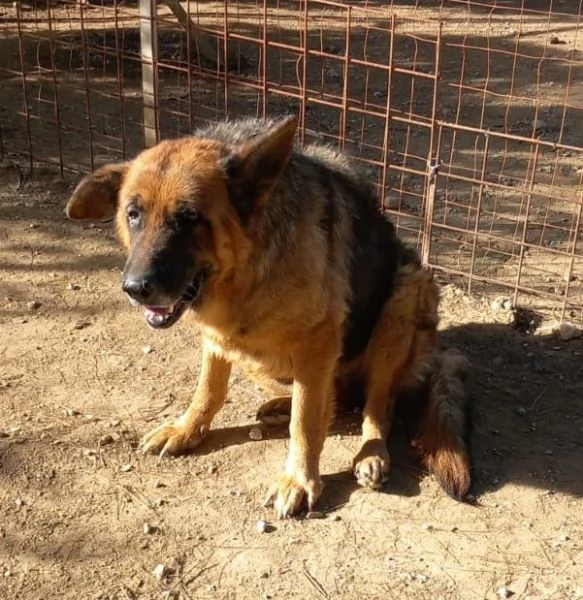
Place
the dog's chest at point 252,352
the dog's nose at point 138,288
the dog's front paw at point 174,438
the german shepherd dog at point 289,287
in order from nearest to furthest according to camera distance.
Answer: the dog's nose at point 138,288, the german shepherd dog at point 289,287, the dog's chest at point 252,352, the dog's front paw at point 174,438

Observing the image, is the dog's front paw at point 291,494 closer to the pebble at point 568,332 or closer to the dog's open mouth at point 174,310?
the dog's open mouth at point 174,310

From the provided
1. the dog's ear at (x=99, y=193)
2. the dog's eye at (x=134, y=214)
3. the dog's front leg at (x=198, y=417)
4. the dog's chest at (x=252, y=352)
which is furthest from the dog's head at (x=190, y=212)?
the dog's front leg at (x=198, y=417)

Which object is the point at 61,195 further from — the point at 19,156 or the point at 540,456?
the point at 540,456

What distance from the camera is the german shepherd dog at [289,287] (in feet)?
12.3

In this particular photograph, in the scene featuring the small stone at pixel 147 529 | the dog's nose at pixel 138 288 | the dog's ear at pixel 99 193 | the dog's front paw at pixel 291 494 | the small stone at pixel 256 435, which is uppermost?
the dog's ear at pixel 99 193

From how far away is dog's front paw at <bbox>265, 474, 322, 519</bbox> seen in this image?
416 cm

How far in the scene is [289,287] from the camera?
4.04 m

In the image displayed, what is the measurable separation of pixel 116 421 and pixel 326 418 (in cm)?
120

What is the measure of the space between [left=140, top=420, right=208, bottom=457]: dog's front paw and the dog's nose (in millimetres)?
1139

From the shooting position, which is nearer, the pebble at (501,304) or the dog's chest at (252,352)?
the dog's chest at (252,352)

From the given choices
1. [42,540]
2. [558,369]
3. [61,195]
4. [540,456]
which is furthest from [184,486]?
[61,195]

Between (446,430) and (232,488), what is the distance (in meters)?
1.08

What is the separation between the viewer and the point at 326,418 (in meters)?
4.41

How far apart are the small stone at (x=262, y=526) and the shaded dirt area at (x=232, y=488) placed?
2 cm
